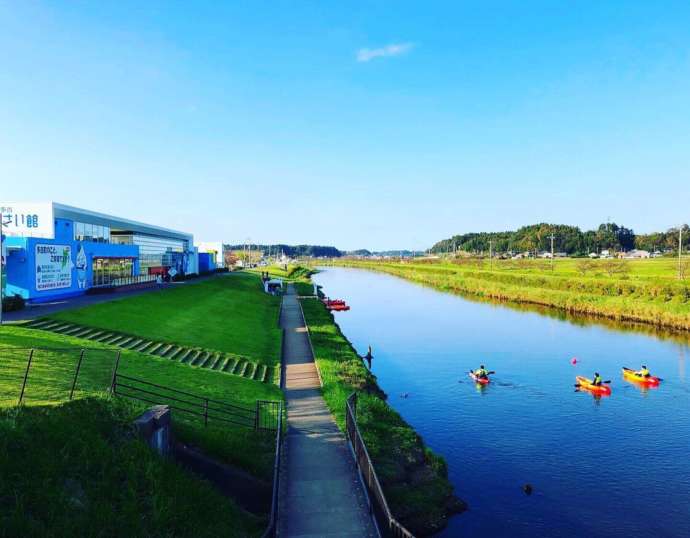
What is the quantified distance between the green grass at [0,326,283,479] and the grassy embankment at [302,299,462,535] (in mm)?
4055

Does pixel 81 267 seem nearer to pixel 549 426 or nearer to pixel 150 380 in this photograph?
pixel 150 380

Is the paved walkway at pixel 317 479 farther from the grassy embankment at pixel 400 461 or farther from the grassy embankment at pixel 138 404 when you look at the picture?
the grassy embankment at pixel 400 461

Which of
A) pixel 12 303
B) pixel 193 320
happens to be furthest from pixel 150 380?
pixel 193 320

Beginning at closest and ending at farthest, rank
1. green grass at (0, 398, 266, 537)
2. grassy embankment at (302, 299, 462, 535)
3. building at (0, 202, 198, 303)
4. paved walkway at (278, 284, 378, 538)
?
green grass at (0, 398, 266, 537)
paved walkway at (278, 284, 378, 538)
grassy embankment at (302, 299, 462, 535)
building at (0, 202, 198, 303)

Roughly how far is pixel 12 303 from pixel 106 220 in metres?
27.1

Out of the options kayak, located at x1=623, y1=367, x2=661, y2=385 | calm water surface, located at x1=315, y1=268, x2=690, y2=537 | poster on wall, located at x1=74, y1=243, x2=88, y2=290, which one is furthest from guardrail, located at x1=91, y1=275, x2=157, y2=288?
kayak, located at x1=623, y1=367, x2=661, y2=385

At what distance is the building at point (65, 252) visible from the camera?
36656mm

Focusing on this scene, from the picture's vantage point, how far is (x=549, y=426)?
2762cm

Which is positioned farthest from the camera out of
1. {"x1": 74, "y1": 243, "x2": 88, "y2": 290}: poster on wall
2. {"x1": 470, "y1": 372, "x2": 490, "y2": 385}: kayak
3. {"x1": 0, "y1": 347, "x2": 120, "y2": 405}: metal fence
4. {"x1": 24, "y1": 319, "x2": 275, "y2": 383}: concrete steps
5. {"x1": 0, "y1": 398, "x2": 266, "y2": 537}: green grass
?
{"x1": 74, "y1": 243, "x2": 88, "y2": 290}: poster on wall

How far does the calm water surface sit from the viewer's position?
1912 cm

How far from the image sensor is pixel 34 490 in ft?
35.5

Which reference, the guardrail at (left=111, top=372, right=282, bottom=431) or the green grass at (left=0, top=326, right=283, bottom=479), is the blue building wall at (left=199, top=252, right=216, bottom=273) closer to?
the green grass at (left=0, top=326, right=283, bottom=479)

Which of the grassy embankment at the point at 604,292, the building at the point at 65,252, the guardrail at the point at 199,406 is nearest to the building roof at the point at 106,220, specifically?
the building at the point at 65,252

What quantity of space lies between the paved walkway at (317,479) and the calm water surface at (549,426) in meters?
4.76
